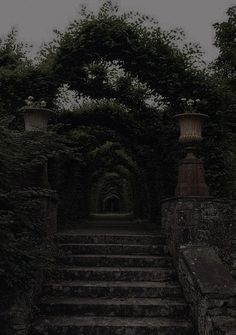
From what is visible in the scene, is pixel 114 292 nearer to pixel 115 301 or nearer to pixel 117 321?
pixel 115 301

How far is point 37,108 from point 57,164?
13.5 feet

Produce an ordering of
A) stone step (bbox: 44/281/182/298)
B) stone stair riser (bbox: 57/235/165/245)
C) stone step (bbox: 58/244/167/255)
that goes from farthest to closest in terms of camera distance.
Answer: stone stair riser (bbox: 57/235/165/245) < stone step (bbox: 58/244/167/255) < stone step (bbox: 44/281/182/298)

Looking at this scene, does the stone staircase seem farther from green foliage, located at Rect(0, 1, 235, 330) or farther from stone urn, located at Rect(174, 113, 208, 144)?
stone urn, located at Rect(174, 113, 208, 144)

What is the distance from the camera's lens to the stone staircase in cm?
534

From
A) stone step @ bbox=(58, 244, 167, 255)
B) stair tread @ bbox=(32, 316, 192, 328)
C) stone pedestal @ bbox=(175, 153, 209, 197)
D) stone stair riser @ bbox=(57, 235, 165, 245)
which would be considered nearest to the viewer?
stair tread @ bbox=(32, 316, 192, 328)

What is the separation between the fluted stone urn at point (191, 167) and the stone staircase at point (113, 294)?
1.24 metres

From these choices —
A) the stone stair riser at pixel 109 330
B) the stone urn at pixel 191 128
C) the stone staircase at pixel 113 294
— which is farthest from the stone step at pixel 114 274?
the stone urn at pixel 191 128

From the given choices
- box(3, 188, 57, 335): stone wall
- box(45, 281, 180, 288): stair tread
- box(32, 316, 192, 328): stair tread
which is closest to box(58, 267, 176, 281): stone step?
box(45, 281, 180, 288): stair tread

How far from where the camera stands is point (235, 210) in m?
7.07

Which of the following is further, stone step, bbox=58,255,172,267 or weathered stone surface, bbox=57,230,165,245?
weathered stone surface, bbox=57,230,165,245

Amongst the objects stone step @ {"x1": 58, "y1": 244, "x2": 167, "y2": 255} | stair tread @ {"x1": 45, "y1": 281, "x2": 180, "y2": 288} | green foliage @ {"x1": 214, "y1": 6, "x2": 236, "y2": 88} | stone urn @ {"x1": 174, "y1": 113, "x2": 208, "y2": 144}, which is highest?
green foliage @ {"x1": 214, "y1": 6, "x2": 236, "y2": 88}

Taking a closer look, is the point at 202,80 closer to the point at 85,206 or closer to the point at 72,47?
the point at 72,47

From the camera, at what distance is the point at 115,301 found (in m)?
5.97

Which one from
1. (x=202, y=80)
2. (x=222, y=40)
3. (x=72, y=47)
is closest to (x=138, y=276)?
(x=202, y=80)
